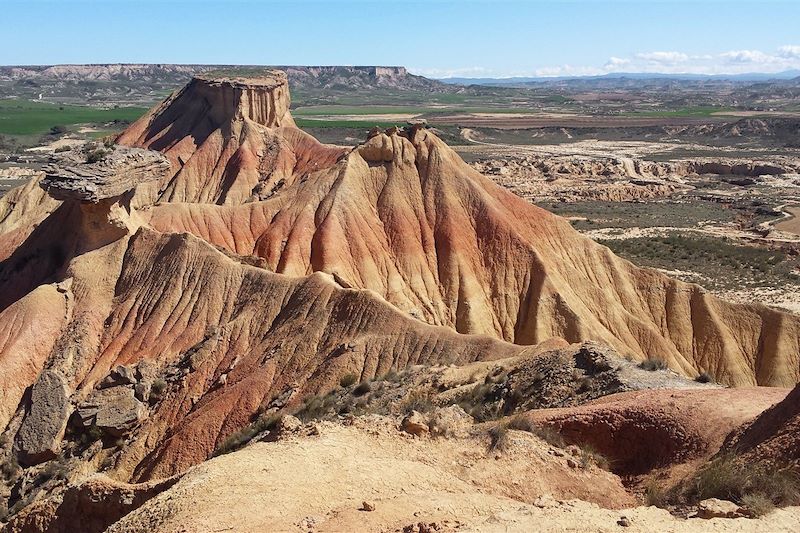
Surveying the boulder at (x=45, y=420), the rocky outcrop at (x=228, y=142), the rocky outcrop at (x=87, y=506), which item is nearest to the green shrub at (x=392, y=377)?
the rocky outcrop at (x=87, y=506)

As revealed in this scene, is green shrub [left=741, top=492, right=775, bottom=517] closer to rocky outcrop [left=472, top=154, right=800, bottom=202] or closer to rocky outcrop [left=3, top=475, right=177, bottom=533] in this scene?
rocky outcrop [left=3, top=475, right=177, bottom=533]

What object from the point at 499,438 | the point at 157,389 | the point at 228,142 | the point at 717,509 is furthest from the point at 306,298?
the point at 228,142

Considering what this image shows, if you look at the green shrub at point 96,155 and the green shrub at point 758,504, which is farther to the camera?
the green shrub at point 96,155

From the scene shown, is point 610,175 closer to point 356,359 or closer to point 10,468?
point 356,359

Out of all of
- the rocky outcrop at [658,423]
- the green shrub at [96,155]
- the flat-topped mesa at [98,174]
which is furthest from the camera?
the green shrub at [96,155]

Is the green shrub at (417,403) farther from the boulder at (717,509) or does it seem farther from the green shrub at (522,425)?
the boulder at (717,509)

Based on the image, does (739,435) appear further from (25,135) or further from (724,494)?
Result: (25,135)

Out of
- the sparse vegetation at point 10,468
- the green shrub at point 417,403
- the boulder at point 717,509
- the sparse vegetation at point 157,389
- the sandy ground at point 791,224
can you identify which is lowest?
the sparse vegetation at point 10,468
